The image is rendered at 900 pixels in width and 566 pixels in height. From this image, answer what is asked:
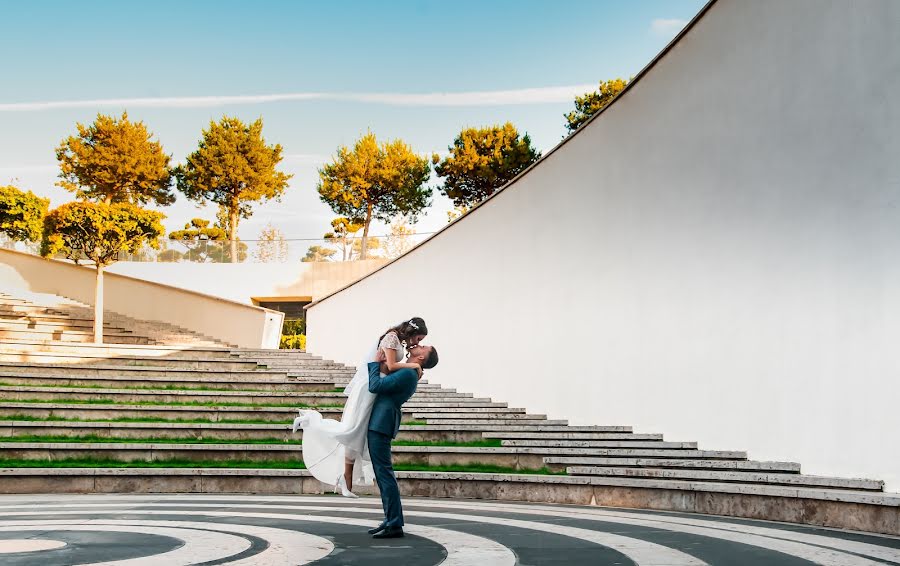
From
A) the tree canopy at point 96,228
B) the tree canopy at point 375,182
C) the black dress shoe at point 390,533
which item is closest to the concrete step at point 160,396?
the black dress shoe at point 390,533

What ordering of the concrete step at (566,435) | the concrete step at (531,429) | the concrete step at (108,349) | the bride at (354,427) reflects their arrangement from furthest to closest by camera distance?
the concrete step at (108,349)
the concrete step at (531,429)
the concrete step at (566,435)
the bride at (354,427)

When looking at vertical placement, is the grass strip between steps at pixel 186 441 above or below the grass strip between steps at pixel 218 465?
above

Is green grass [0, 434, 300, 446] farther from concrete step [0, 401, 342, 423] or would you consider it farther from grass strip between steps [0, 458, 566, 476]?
concrete step [0, 401, 342, 423]

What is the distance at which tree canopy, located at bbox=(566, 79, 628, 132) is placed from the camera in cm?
4781

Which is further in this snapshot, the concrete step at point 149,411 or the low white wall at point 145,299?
the low white wall at point 145,299

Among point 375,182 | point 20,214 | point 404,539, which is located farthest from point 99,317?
point 375,182

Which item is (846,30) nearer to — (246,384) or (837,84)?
(837,84)

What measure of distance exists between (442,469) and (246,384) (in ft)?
23.5

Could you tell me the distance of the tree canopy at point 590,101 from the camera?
47.8m

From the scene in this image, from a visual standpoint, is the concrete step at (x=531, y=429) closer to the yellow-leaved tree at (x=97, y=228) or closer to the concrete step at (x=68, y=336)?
the concrete step at (x=68, y=336)

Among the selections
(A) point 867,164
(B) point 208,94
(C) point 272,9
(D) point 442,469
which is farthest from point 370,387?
(B) point 208,94

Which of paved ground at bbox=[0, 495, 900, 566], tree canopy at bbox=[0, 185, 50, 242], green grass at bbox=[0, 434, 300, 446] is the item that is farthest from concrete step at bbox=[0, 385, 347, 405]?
tree canopy at bbox=[0, 185, 50, 242]

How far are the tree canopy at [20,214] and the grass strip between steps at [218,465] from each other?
20510 mm

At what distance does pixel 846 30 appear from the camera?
8.83 m
